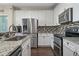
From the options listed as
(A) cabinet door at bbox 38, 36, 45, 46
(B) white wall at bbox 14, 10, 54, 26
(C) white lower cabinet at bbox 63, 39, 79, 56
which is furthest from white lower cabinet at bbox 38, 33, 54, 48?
(C) white lower cabinet at bbox 63, 39, 79, 56

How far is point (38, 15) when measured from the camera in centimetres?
644

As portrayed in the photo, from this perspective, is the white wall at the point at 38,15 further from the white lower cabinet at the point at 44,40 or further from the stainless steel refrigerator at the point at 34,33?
the white lower cabinet at the point at 44,40

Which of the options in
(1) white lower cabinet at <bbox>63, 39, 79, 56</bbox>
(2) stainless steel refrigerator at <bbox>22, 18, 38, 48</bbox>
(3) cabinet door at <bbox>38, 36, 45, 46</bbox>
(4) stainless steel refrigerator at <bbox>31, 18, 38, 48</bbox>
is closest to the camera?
(1) white lower cabinet at <bbox>63, 39, 79, 56</bbox>

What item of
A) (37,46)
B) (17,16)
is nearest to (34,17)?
(17,16)

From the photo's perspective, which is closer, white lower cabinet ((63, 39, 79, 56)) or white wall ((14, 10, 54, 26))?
white lower cabinet ((63, 39, 79, 56))

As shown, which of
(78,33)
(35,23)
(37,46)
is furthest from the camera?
(35,23)

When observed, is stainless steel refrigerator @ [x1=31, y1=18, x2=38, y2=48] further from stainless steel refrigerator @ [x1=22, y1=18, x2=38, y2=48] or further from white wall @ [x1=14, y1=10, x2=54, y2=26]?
white wall @ [x1=14, y1=10, x2=54, y2=26]

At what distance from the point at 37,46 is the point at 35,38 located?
1.31 ft

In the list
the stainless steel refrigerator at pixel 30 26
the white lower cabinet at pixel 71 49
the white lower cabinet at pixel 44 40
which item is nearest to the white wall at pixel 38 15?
the stainless steel refrigerator at pixel 30 26

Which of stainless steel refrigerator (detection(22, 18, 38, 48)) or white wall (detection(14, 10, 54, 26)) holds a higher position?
white wall (detection(14, 10, 54, 26))

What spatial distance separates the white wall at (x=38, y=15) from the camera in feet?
20.3

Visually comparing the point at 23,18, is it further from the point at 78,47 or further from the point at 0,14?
the point at 78,47

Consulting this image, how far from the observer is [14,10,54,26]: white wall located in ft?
20.3

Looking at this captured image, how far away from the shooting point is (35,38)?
605 centimetres
